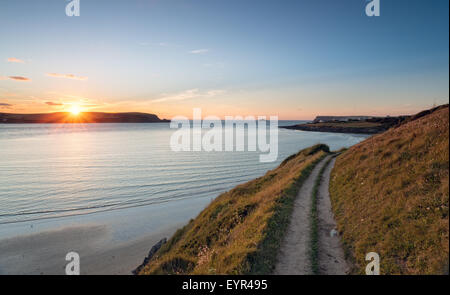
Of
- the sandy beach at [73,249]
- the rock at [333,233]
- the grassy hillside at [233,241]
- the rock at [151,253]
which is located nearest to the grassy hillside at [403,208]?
the rock at [333,233]

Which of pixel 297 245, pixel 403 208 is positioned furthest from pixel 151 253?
pixel 403 208

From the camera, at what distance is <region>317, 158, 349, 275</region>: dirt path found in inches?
395

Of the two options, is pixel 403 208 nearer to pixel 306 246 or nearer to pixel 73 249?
pixel 306 246

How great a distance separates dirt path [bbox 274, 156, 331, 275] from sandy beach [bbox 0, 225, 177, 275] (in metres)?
13.7

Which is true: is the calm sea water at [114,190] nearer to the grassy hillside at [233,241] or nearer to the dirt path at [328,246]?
the grassy hillside at [233,241]

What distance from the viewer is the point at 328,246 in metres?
11.8

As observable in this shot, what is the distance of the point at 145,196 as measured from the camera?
3459 cm

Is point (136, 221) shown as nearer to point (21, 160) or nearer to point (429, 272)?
point (429, 272)

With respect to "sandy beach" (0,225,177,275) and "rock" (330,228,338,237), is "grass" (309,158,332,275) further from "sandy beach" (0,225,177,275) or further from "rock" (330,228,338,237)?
"sandy beach" (0,225,177,275)

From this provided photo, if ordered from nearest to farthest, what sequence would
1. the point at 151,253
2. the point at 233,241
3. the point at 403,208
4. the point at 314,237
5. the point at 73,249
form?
1. the point at 403,208
2. the point at 314,237
3. the point at 233,241
4. the point at 151,253
5. the point at 73,249

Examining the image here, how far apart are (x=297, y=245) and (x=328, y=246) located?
1.71 m

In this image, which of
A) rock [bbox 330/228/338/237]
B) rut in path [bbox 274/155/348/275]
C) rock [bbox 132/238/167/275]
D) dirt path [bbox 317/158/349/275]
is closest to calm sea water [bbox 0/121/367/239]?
rock [bbox 132/238/167/275]
